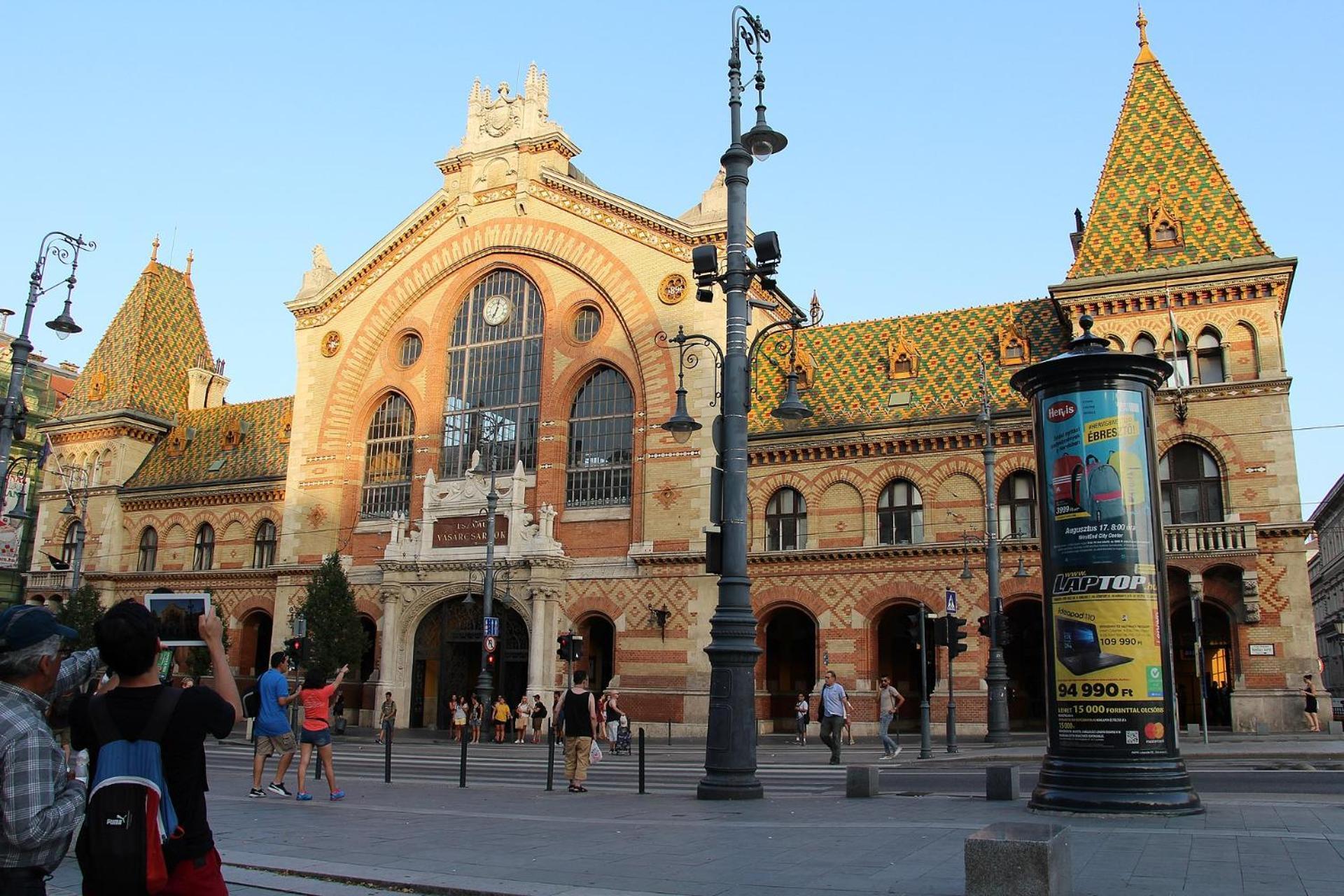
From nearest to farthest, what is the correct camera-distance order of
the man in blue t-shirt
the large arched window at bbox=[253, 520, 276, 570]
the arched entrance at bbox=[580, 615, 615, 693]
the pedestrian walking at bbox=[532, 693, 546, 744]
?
1. the man in blue t-shirt
2. the pedestrian walking at bbox=[532, 693, 546, 744]
3. the arched entrance at bbox=[580, 615, 615, 693]
4. the large arched window at bbox=[253, 520, 276, 570]

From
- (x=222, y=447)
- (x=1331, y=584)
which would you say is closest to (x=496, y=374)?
(x=222, y=447)

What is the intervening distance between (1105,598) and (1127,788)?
2.03m

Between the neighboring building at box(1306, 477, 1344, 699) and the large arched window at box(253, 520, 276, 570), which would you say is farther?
the neighboring building at box(1306, 477, 1344, 699)

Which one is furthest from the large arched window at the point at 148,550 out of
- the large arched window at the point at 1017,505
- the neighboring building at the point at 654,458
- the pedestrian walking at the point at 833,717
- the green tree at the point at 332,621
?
the large arched window at the point at 1017,505

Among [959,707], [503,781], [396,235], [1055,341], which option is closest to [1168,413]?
[1055,341]

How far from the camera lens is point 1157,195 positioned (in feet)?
109

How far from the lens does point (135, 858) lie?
4.27 m

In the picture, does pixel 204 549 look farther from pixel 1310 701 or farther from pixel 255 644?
pixel 1310 701

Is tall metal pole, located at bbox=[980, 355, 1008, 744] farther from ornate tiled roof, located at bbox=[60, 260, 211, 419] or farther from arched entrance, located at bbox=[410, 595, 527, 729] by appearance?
ornate tiled roof, located at bbox=[60, 260, 211, 419]

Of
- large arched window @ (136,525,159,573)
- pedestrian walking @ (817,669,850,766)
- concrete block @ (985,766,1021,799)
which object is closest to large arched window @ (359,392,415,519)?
large arched window @ (136,525,159,573)

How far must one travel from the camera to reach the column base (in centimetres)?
1157

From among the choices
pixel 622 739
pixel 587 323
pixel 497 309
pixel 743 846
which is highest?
pixel 497 309

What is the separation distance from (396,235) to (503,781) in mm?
28276

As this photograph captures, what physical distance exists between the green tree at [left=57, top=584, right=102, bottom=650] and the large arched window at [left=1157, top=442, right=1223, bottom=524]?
119 ft
